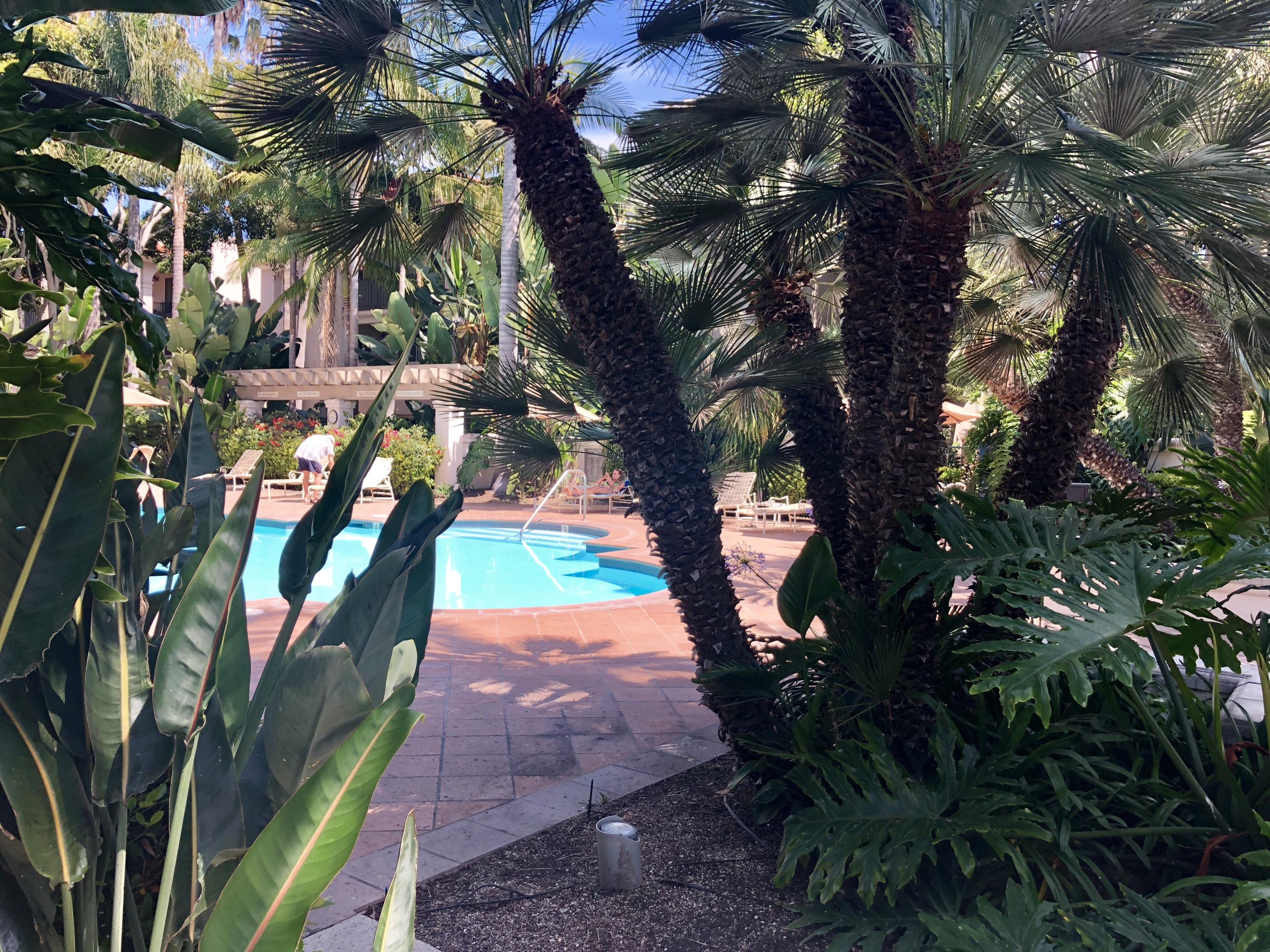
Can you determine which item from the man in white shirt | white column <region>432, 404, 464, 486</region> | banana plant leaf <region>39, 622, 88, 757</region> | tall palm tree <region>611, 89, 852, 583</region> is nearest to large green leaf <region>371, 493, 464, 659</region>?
banana plant leaf <region>39, 622, 88, 757</region>

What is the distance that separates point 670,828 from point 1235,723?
2.40m

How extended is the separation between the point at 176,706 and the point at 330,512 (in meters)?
0.58

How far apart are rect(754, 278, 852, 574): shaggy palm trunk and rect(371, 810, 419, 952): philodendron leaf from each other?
368 centimetres

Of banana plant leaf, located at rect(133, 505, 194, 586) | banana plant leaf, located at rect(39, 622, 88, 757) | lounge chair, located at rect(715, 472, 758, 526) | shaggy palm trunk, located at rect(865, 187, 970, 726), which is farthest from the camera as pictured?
lounge chair, located at rect(715, 472, 758, 526)

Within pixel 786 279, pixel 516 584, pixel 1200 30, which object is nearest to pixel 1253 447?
pixel 1200 30

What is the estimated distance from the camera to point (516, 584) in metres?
Answer: 11.9

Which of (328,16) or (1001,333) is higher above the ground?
(328,16)

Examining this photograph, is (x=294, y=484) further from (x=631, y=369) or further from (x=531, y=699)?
(x=631, y=369)

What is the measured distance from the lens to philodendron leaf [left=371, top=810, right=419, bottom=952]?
56.4 inches

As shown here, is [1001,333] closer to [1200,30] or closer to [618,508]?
[1200,30]

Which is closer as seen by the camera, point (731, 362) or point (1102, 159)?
point (1102, 159)

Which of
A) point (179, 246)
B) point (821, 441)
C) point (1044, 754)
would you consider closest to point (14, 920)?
point (1044, 754)

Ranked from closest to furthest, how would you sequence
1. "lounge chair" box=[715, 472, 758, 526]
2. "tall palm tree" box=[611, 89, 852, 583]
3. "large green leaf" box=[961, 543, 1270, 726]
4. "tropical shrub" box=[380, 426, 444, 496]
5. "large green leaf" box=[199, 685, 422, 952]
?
"large green leaf" box=[199, 685, 422, 952] < "large green leaf" box=[961, 543, 1270, 726] < "tall palm tree" box=[611, 89, 852, 583] < "lounge chair" box=[715, 472, 758, 526] < "tropical shrub" box=[380, 426, 444, 496]

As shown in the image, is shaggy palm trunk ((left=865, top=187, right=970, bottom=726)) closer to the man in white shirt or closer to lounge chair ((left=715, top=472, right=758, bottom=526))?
lounge chair ((left=715, top=472, right=758, bottom=526))
